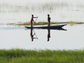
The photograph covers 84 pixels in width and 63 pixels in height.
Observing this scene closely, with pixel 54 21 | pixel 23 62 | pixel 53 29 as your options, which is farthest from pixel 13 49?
pixel 54 21

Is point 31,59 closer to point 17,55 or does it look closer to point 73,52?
point 17,55

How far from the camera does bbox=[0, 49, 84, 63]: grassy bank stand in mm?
7258

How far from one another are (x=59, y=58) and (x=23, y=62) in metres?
1.28

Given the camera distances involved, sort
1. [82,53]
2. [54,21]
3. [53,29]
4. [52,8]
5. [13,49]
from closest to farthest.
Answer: [82,53], [13,49], [53,29], [54,21], [52,8]

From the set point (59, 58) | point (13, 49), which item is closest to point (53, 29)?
point (13, 49)

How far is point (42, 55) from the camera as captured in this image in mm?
8203

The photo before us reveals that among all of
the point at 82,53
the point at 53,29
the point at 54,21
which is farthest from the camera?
the point at 54,21

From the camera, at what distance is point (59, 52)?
8516 mm

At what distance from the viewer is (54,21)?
27422 millimetres

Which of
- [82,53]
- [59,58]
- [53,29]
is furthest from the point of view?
[53,29]

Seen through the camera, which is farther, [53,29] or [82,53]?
[53,29]

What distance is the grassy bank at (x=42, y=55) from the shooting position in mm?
7258

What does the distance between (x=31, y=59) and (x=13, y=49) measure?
189 cm

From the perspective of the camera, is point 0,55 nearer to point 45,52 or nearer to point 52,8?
point 45,52
